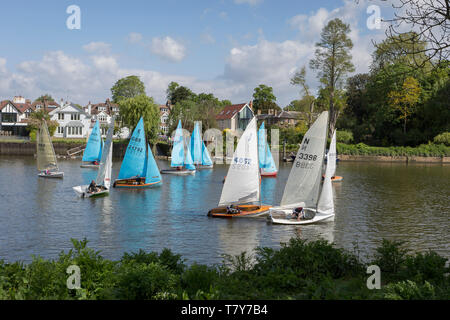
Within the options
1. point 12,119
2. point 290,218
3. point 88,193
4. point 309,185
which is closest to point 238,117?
point 12,119

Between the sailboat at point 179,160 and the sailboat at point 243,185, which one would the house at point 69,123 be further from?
the sailboat at point 243,185

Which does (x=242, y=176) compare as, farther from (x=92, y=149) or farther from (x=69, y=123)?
(x=69, y=123)

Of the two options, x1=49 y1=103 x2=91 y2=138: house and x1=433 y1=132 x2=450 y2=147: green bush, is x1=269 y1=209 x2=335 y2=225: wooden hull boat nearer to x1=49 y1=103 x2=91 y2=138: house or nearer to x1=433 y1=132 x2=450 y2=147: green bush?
x1=433 y1=132 x2=450 y2=147: green bush

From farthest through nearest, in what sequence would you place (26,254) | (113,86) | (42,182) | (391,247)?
(113,86) → (42,182) → (26,254) → (391,247)

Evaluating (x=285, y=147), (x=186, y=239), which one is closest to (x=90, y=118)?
(x=285, y=147)

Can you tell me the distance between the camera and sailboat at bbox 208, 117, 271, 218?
31438mm

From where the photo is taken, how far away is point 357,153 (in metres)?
95.9

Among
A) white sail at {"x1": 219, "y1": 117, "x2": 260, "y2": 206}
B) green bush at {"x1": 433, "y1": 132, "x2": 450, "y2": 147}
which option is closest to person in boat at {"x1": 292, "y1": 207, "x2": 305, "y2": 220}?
white sail at {"x1": 219, "y1": 117, "x2": 260, "y2": 206}

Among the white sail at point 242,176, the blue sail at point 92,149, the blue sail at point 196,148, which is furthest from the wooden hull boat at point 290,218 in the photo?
the blue sail at point 92,149

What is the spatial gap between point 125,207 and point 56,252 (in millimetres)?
13605

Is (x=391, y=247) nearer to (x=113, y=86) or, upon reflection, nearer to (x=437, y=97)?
(x=437, y=97)

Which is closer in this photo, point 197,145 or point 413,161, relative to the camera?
point 197,145

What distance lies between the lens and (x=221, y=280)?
11.8 metres

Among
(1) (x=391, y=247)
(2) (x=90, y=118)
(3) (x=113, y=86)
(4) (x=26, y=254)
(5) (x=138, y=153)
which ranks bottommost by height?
(4) (x=26, y=254)
